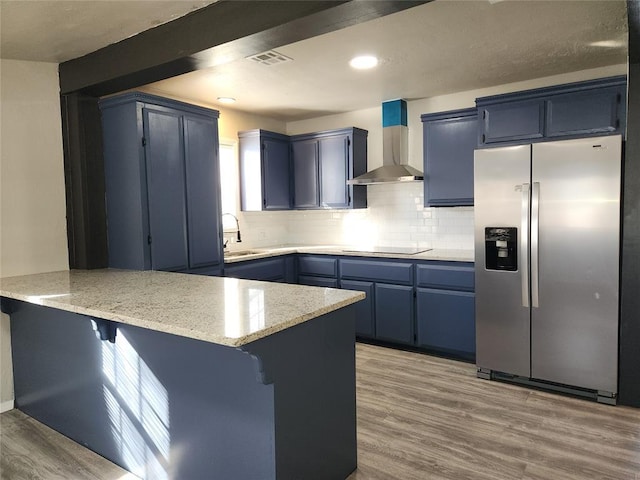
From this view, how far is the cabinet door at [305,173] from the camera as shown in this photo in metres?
4.80

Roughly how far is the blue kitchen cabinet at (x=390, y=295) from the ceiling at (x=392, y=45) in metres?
1.62

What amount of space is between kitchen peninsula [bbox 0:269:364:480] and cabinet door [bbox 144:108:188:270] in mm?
575

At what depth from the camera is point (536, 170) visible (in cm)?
298

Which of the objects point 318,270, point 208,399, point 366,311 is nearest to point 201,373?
point 208,399

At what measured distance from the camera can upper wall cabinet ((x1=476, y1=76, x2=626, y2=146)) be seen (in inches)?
119

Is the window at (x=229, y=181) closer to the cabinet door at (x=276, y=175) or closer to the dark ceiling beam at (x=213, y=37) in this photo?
the cabinet door at (x=276, y=175)

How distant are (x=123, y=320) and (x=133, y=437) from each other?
0.86 metres

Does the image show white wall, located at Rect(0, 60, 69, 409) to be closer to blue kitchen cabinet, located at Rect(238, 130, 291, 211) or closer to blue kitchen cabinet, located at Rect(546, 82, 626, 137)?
blue kitchen cabinet, located at Rect(238, 130, 291, 211)

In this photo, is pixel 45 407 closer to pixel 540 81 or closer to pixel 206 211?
pixel 206 211

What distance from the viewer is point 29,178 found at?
9.63 ft

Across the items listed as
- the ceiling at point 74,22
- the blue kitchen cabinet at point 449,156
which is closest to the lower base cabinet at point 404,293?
the blue kitchen cabinet at point 449,156

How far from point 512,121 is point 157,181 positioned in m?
2.70

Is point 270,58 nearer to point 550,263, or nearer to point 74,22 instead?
point 74,22

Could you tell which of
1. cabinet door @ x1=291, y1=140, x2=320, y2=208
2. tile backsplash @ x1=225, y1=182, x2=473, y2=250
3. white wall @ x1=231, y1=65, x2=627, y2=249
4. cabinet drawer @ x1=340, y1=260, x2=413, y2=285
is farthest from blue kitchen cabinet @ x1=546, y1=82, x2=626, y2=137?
cabinet door @ x1=291, y1=140, x2=320, y2=208
